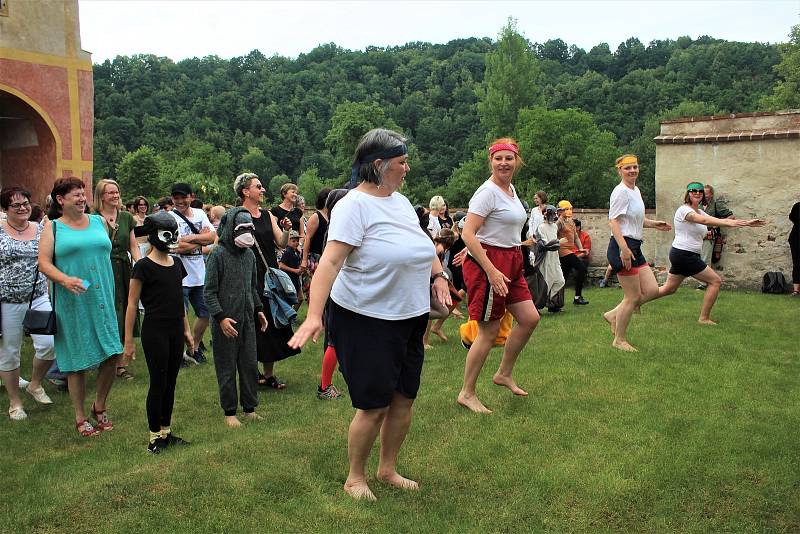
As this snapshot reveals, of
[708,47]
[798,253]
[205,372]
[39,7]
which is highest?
[708,47]

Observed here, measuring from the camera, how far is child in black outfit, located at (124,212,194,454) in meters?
5.17

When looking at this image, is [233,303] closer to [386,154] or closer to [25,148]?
[386,154]

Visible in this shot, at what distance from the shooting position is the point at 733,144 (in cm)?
1491

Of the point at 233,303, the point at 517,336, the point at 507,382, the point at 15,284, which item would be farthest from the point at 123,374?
the point at 517,336

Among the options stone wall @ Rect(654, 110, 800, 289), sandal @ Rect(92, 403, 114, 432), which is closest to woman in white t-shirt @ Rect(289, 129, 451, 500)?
sandal @ Rect(92, 403, 114, 432)

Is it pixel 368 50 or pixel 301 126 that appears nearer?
pixel 301 126

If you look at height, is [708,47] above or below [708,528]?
above

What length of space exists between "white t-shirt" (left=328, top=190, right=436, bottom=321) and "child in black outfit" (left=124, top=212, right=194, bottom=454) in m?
2.03

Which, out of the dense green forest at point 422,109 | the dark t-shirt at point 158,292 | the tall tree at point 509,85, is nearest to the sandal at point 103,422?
the dark t-shirt at point 158,292

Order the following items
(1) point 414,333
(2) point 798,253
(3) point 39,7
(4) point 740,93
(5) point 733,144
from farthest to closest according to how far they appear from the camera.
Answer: (4) point 740,93 → (3) point 39,7 → (5) point 733,144 → (2) point 798,253 → (1) point 414,333

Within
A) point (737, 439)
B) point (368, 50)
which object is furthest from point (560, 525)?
point (368, 50)

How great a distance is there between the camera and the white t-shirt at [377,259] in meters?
3.68

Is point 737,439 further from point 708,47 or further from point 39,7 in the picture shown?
point 708,47

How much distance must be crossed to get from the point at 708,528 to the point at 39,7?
1871cm
